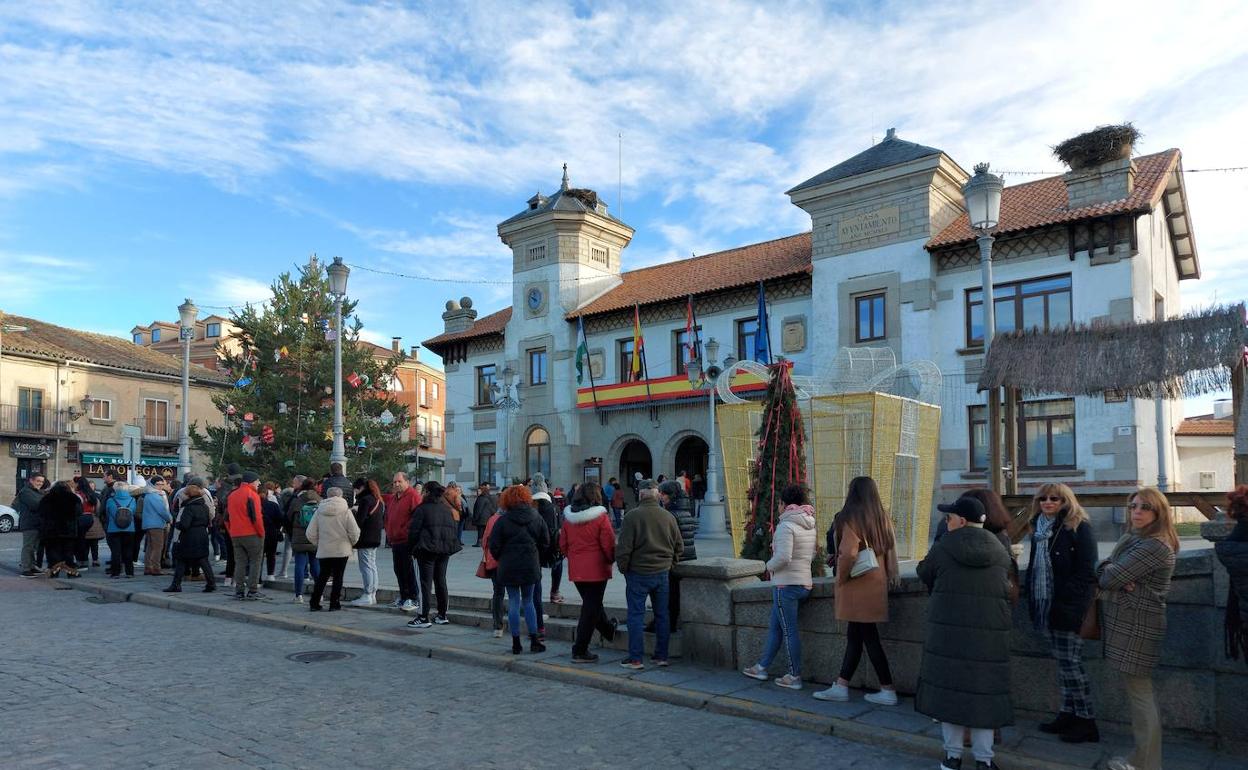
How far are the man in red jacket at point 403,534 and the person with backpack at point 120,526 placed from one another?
22.7 ft

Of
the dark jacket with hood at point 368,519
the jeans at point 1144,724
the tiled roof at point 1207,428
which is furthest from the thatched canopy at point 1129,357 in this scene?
the tiled roof at point 1207,428

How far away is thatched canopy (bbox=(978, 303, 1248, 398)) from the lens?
8.41 metres

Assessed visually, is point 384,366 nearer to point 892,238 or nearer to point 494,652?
point 892,238

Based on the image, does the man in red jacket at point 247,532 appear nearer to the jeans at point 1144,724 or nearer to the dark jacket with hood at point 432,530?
the dark jacket with hood at point 432,530

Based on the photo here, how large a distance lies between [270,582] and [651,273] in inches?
802

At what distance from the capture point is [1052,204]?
2231 centimetres

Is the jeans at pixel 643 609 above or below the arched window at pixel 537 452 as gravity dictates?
below

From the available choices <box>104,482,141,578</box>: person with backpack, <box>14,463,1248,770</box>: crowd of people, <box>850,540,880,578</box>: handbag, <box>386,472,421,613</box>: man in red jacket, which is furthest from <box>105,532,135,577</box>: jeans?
<box>850,540,880,578</box>: handbag

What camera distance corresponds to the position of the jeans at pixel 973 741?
5.45 m

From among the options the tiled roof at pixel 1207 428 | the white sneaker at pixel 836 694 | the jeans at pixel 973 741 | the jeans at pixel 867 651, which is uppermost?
the tiled roof at pixel 1207 428

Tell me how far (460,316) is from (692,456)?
1134 cm

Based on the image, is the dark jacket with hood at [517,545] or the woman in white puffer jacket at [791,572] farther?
the dark jacket with hood at [517,545]

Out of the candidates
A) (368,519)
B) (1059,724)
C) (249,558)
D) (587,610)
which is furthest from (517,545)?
(249,558)

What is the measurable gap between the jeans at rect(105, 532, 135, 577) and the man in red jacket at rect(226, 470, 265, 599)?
14.1 feet
